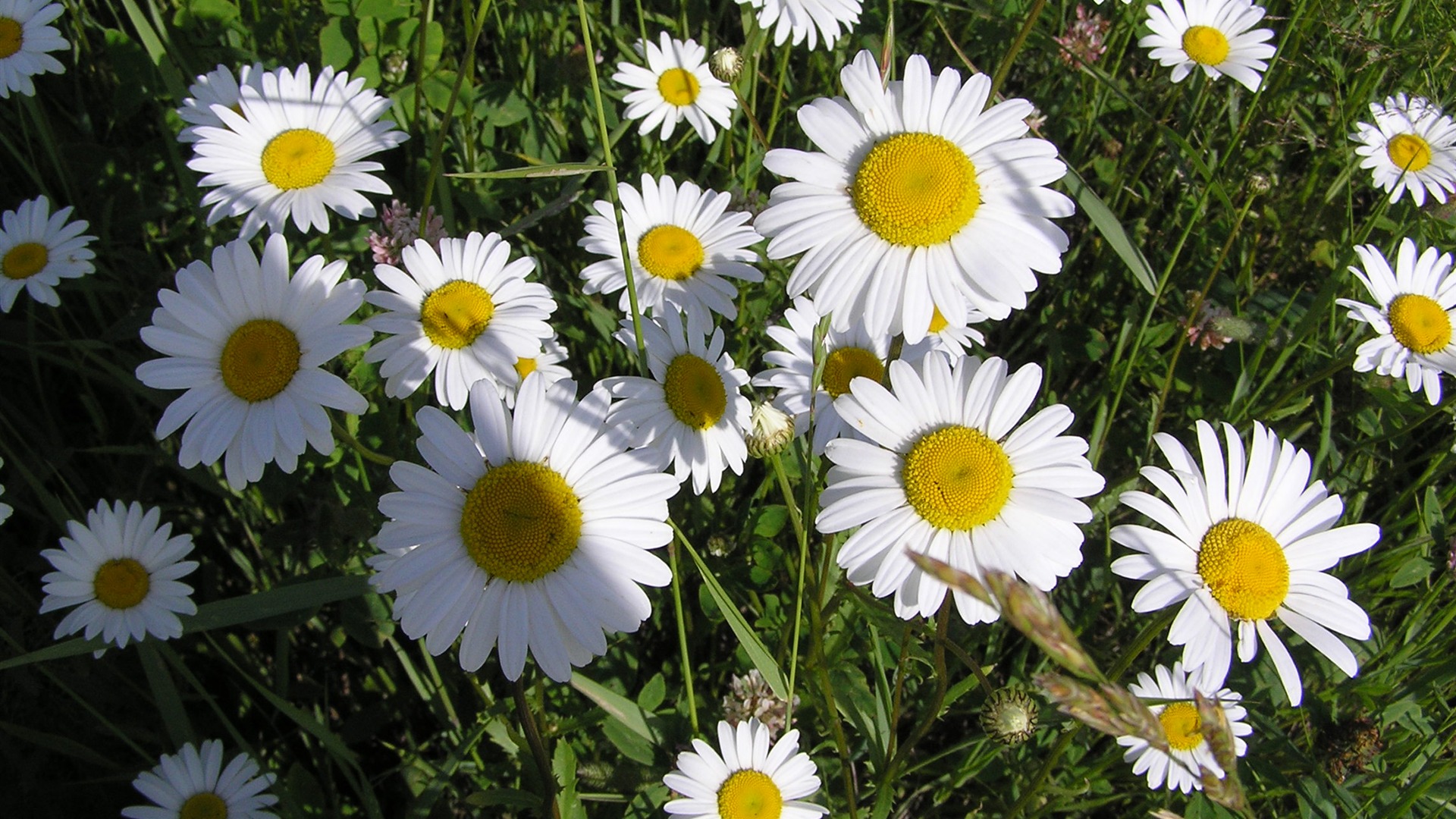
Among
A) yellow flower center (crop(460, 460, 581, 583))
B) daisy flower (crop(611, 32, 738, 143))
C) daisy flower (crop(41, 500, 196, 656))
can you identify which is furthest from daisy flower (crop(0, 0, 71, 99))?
yellow flower center (crop(460, 460, 581, 583))

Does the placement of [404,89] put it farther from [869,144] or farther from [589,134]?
[869,144]

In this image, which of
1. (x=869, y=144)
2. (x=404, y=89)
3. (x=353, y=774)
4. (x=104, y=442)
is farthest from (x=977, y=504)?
(x=104, y=442)

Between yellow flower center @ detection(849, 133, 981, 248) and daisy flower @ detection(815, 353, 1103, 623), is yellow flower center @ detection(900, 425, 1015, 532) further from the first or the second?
yellow flower center @ detection(849, 133, 981, 248)

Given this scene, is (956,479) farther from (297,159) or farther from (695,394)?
(297,159)

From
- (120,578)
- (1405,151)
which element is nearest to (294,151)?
(120,578)

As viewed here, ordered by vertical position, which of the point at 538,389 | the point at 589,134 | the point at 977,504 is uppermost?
the point at 589,134
